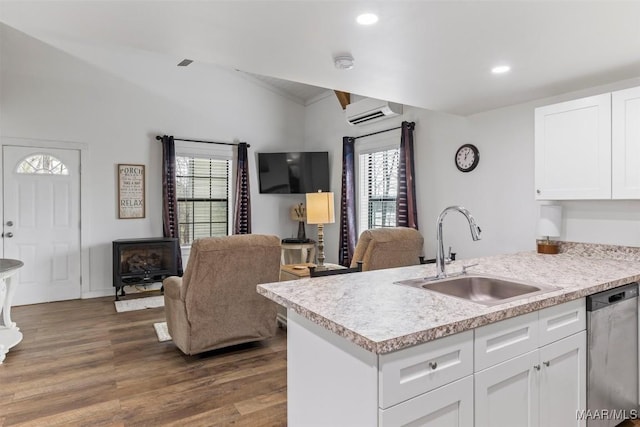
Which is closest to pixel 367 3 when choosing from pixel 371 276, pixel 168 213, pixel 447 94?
pixel 371 276

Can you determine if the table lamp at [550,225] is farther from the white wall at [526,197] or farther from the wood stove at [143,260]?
the wood stove at [143,260]

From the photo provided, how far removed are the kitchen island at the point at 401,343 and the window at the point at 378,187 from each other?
10.7ft

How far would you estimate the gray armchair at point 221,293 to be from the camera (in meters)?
3.10

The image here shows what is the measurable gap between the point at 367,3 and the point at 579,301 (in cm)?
180

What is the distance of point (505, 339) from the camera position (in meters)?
1.60

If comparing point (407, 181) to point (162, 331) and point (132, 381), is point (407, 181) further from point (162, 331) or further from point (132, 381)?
point (132, 381)

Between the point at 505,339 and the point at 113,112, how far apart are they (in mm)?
5898

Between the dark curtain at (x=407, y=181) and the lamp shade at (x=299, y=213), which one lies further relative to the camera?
the lamp shade at (x=299, y=213)

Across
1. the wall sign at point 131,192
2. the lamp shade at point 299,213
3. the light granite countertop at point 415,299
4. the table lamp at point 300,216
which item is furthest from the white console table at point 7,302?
the lamp shade at point 299,213

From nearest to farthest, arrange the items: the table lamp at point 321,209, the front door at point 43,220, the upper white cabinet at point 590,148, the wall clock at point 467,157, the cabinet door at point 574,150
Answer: the upper white cabinet at point 590,148 < the cabinet door at point 574,150 < the wall clock at point 467,157 < the table lamp at point 321,209 < the front door at point 43,220

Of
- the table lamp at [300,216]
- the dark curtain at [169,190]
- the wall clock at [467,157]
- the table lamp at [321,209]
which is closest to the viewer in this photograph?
the wall clock at [467,157]

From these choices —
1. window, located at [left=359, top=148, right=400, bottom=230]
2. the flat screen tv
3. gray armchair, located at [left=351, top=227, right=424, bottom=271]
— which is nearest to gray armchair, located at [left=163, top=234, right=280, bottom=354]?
gray armchair, located at [left=351, top=227, right=424, bottom=271]

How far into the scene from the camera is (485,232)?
4.05m

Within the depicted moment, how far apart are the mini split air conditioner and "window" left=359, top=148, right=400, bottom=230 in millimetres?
495
